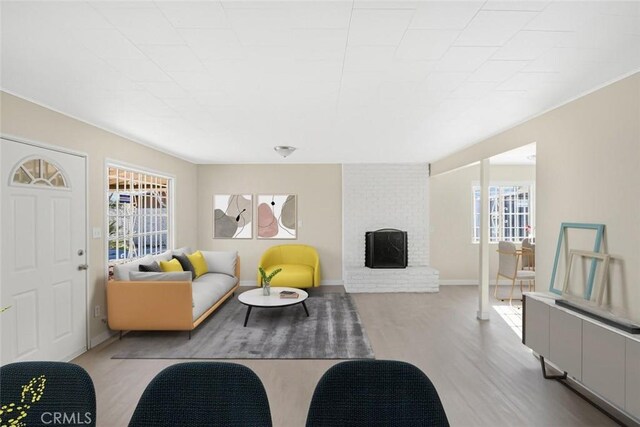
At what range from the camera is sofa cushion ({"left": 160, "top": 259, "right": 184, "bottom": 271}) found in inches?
177

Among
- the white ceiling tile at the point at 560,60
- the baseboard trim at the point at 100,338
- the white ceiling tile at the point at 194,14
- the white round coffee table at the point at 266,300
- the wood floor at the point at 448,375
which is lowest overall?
the wood floor at the point at 448,375

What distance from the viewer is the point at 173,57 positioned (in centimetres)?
208

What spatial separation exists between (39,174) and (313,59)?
270 cm

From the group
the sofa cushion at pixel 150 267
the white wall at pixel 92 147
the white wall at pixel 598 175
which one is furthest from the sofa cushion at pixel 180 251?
Answer: the white wall at pixel 598 175

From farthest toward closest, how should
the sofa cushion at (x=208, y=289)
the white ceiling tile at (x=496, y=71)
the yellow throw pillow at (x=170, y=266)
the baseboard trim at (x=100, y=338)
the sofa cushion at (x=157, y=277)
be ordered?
1. the yellow throw pillow at (x=170, y=266)
2. the sofa cushion at (x=208, y=289)
3. the sofa cushion at (x=157, y=277)
4. the baseboard trim at (x=100, y=338)
5. the white ceiling tile at (x=496, y=71)

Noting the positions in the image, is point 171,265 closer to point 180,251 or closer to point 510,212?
point 180,251

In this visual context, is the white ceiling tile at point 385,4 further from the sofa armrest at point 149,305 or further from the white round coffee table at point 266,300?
the white round coffee table at point 266,300

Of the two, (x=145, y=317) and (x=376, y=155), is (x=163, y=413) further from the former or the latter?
(x=376, y=155)

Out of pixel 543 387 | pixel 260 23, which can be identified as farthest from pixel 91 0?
pixel 543 387

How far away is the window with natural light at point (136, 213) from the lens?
13.9ft

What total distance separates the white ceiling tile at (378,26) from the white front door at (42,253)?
2858mm

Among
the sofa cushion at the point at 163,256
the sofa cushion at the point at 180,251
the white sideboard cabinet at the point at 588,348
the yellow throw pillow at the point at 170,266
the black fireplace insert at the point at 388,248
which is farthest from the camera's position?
the black fireplace insert at the point at 388,248

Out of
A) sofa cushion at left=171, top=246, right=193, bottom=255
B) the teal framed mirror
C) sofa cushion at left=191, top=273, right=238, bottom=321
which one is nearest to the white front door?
sofa cushion at left=191, top=273, right=238, bottom=321

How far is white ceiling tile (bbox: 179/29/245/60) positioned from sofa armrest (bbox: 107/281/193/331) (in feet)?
8.49
